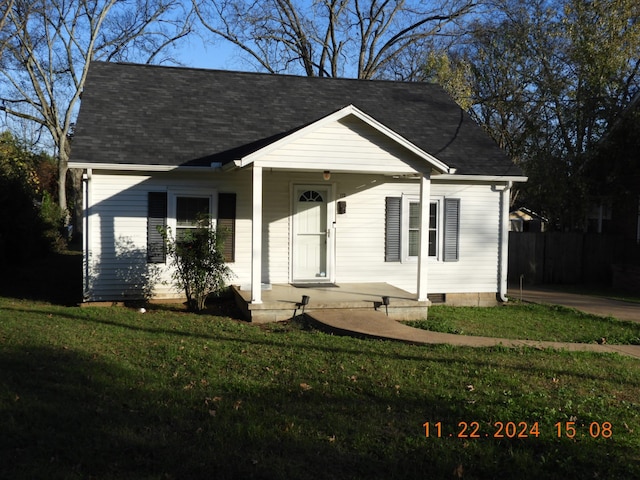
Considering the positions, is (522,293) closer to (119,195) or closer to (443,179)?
(443,179)

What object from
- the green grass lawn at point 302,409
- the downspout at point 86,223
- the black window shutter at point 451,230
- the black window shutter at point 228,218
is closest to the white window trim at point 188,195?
the black window shutter at point 228,218

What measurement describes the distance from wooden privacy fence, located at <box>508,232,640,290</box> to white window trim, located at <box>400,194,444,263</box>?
602 cm

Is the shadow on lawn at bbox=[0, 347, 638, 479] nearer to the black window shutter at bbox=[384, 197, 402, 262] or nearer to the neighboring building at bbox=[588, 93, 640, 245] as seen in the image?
the black window shutter at bbox=[384, 197, 402, 262]

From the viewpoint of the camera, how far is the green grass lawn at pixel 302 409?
416 cm

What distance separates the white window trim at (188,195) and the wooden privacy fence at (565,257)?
10337 millimetres

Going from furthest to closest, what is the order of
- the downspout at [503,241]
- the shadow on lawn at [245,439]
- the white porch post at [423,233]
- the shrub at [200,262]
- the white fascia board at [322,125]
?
the downspout at [503,241]
the white porch post at [423,233]
the shrub at [200,262]
the white fascia board at [322,125]
the shadow on lawn at [245,439]

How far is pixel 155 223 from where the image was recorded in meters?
11.5

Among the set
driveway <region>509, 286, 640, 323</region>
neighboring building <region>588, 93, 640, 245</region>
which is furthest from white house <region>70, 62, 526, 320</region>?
neighboring building <region>588, 93, 640, 245</region>

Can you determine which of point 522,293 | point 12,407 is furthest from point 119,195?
point 522,293

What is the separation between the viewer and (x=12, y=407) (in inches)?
200

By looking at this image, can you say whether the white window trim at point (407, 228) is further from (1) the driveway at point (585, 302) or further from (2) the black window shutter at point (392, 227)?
(1) the driveway at point (585, 302)

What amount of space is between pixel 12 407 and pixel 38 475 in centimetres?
145

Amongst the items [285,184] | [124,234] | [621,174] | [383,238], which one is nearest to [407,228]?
[383,238]

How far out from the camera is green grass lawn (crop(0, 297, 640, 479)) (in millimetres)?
4164
